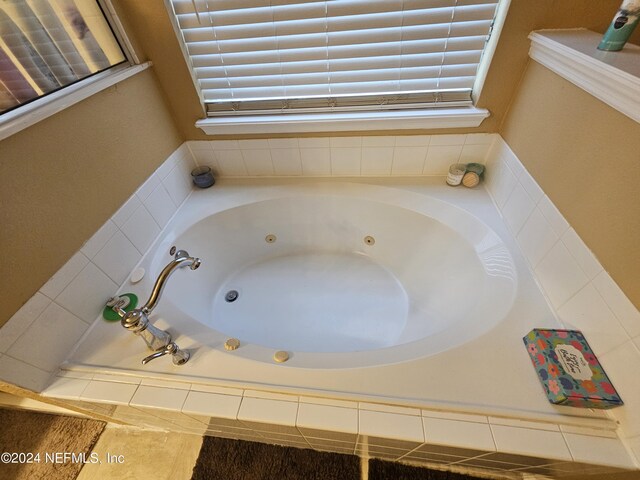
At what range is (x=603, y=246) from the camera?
70cm

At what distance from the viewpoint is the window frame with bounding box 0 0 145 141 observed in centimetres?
73

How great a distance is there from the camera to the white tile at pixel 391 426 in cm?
67

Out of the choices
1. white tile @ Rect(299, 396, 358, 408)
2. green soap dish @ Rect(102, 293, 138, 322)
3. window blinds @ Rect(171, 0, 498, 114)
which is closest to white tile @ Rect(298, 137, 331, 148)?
window blinds @ Rect(171, 0, 498, 114)

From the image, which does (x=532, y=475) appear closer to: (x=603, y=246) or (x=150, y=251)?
(x=603, y=246)

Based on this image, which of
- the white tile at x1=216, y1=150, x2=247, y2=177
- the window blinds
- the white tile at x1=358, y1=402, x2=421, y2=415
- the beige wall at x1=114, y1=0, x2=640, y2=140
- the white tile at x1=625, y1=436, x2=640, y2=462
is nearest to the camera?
the white tile at x1=625, y1=436, x2=640, y2=462

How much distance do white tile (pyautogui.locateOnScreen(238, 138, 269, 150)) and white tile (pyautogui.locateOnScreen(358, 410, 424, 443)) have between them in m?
1.25

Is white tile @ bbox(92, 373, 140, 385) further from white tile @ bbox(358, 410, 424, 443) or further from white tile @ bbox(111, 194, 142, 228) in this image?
white tile @ bbox(358, 410, 424, 443)

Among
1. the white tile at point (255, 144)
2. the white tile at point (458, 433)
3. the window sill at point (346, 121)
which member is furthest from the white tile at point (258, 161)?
the white tile at point (458, 433)

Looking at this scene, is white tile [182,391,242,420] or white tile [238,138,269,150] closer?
white tile [182,391,242,420]

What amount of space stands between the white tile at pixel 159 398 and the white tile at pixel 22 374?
11.6 inches

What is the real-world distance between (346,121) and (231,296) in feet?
3.47

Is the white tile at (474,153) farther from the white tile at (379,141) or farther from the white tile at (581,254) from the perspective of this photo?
the white tile at (581,254)

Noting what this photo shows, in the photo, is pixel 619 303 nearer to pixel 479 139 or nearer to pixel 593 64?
pixel 593 64

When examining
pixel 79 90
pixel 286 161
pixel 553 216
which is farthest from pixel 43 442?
pixel 553 216
